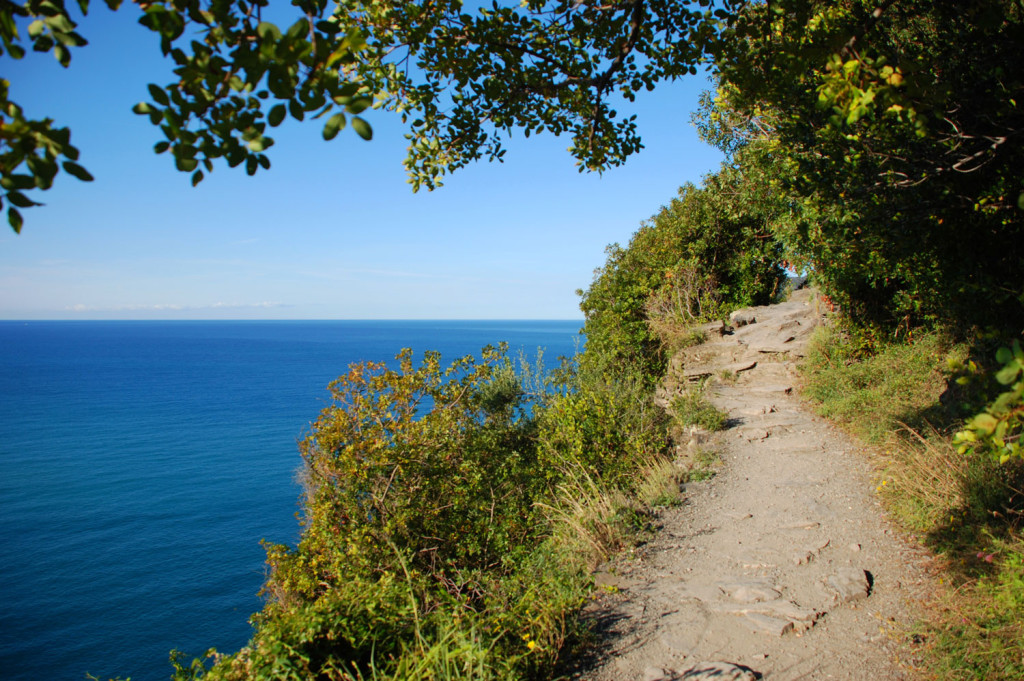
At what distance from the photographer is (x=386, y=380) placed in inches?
328

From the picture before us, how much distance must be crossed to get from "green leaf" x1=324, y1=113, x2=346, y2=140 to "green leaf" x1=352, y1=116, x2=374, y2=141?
49 mm

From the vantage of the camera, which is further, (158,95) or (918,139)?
(918,139)

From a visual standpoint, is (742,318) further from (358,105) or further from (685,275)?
(358,105)

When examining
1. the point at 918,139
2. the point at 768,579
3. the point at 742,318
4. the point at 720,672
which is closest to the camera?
the point at 720,672

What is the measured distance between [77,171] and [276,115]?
1.89 ft

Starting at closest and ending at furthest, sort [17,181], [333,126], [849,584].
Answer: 1. [17,181]
2. [333,126]
3. [849,584]

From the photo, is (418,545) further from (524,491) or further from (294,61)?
(294,61)

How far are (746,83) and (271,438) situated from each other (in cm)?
4400

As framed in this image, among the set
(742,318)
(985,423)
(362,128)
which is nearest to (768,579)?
(985,423)

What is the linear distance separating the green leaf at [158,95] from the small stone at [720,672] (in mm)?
3839

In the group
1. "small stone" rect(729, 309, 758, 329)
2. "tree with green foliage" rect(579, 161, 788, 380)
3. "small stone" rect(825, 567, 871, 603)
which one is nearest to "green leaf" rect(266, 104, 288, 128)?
"small stone" rect(825, 567, 871, 603)

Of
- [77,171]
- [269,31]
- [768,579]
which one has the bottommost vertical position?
[768,579]

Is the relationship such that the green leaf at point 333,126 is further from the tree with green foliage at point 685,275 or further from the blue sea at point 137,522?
the blue sea at point 137,522

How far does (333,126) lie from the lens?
5.91 ft
